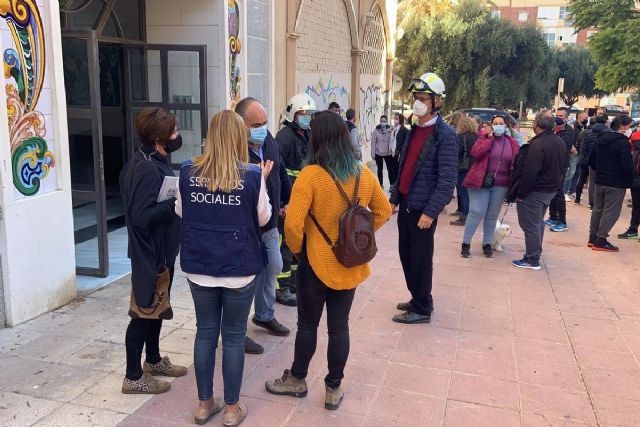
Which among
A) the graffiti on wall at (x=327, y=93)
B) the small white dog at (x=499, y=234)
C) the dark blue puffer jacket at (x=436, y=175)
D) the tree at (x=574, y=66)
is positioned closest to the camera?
the dark blue puffer jacket at (x=436, y=175)

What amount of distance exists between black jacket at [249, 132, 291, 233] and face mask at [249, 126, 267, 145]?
0.08 metres

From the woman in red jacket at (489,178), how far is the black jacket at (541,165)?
39cm

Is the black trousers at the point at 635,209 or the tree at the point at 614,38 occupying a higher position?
the tree at the point at 614,38

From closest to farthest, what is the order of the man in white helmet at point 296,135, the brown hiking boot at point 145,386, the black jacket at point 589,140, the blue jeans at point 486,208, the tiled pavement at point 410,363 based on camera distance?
the tiled pavement at point 410,363
the brown hiking boot at point 145,386
the man in white helmet at point 296,135
the blue jeans at point 486,208
the black jacket at point 589,140

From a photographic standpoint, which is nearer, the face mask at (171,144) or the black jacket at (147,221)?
the black jacket at (147,221)

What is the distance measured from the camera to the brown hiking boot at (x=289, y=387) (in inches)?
145

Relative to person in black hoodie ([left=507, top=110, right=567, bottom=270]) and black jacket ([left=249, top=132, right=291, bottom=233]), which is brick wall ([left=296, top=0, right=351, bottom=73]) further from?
black jacket ([left=249, top=132, right=291, bottom=233])

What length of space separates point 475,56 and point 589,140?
1524 cm

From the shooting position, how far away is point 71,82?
614cm

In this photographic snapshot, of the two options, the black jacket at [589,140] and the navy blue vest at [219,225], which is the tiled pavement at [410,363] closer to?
the navy blue vest at [219,225]

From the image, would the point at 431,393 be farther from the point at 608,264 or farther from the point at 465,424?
the point at 608,264

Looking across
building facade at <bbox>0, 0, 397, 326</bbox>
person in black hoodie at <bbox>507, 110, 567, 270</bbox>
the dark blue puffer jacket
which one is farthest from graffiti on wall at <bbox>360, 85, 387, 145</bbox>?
the dark blue puffer jacket

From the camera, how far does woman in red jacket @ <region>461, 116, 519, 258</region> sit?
7094 millimetres

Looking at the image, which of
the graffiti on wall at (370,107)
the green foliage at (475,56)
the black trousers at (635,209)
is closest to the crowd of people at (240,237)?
the black trousers at (635,209)
